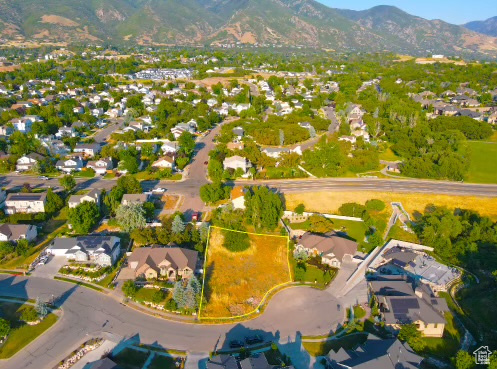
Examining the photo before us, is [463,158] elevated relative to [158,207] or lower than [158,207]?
elevated

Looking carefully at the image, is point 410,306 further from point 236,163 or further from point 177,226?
point 236,163

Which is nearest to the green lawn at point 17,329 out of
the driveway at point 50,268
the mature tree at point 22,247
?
Result: the driveway at point 50,268

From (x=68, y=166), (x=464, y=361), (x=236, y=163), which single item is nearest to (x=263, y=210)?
(x=236, y=163)

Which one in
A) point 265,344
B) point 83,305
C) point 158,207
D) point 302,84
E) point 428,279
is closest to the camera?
point 265,344

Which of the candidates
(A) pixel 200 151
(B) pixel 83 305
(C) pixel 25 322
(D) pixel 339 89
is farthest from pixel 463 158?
(D) pixel 339 89

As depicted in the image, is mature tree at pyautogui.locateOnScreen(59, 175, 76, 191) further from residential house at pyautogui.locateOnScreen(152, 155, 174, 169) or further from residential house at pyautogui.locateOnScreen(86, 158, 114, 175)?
residential house at pyautogui.locateOnScreen(152, 155, 174, 169)

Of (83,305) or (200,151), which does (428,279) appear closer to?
(83,305)

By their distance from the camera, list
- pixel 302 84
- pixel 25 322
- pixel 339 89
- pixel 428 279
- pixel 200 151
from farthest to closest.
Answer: pixel 302 84
pixel 339 89
pixel 200 151
pixel 428 279
pixel 25 322

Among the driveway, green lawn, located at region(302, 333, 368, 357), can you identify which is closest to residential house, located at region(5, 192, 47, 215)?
the driveway

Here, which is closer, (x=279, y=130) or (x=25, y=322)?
(x=25, y=322)
